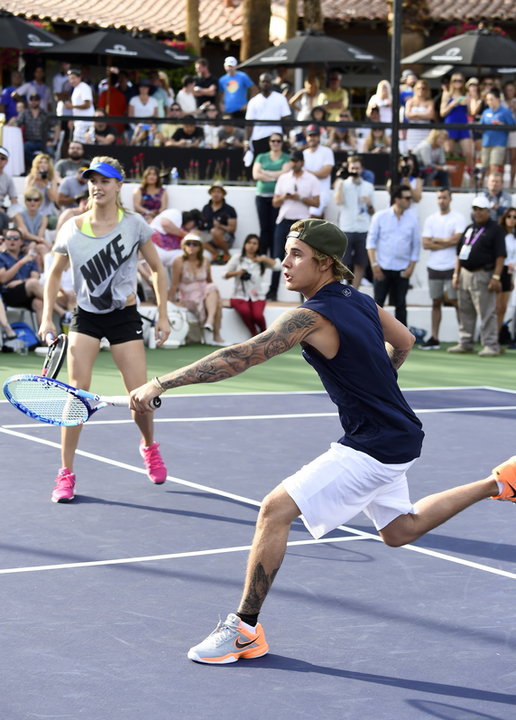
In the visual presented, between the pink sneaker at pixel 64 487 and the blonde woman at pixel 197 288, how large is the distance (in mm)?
8760

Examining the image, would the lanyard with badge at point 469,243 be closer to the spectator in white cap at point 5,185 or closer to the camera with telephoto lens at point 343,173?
the camera with telephoto lens at point 343,173

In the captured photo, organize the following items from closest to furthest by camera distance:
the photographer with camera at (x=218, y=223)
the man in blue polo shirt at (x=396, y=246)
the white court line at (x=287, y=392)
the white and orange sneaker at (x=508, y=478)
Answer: the white and orange sneaker at (x=508, y=478) < the white court line at (x=287, y=392) < the man in blue polo shirt at (x=396, y=246) < the photographer with camera at (x=218, y=223)

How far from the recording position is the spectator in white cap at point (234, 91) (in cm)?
2172

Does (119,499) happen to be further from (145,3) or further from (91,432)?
(145,3)

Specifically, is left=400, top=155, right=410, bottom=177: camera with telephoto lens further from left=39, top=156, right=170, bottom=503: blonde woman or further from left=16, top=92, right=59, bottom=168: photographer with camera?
left=39, top=156, right=170, bottom=503: blonde woman

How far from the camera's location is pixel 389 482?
216 inches

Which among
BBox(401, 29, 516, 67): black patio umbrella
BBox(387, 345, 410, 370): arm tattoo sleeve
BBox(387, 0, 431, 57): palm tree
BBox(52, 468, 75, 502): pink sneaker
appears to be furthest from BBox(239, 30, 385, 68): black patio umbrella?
BBox(387, 345, 410, 370): arm tattoo sleeve

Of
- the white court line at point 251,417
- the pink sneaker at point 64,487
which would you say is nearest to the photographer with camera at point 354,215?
the white court line at point 251,417

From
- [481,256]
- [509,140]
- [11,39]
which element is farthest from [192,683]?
[11,39]

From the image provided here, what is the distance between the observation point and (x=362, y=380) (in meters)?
5.38

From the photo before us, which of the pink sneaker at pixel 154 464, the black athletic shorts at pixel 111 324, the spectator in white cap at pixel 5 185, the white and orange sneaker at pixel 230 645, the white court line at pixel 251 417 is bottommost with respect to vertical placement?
the white court line at pixel 251 417

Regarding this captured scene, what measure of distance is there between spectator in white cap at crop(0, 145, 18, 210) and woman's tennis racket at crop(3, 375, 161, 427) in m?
11.7

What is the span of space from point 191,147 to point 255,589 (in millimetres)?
14683

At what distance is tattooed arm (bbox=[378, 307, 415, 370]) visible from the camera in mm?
5832
